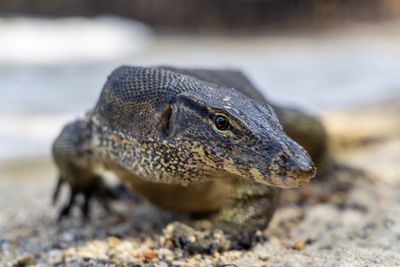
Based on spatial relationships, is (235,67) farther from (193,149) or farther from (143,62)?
(143,62)

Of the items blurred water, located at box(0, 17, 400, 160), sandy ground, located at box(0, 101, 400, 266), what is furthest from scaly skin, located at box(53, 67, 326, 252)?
blurred water, located at box(0, 17, 400, 160)

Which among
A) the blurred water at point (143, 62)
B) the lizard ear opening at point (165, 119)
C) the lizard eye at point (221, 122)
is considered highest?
the lizard eye at point (221, 122)

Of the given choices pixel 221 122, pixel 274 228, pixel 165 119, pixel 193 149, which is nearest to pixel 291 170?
pixel 221 122

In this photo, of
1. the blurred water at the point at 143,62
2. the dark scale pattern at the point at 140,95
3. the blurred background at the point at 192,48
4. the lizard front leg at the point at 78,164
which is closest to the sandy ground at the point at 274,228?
the lizard front leg at the point at 78,164

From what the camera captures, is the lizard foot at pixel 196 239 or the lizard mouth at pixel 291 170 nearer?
the lizard mouth at pixel 291 170

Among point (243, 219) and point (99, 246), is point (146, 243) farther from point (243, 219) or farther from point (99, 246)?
point (243, 219)

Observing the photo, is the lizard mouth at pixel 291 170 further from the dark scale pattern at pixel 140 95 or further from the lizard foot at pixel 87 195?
the lizard foot at pixel 87 195
